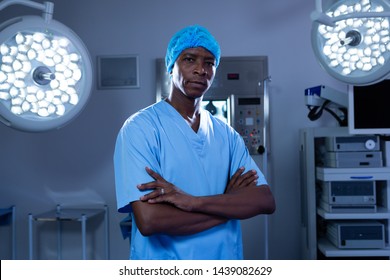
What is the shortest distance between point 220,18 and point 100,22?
0.86m

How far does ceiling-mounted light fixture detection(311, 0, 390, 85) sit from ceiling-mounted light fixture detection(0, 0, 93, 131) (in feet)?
2.40

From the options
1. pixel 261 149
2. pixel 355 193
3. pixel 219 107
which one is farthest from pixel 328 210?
pixel 219 107

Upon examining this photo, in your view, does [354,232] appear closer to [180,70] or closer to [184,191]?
[184,191]

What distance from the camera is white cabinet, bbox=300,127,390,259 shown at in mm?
2018

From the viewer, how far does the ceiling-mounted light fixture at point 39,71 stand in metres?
1.12

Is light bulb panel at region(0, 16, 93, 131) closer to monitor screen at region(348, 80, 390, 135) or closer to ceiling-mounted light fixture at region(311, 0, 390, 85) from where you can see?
ceiling-mounted light fixture at region(311, 0, 390, 85)

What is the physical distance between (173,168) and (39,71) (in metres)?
0.50

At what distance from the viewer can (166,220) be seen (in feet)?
3.61

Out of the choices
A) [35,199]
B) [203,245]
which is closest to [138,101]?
[35,199]

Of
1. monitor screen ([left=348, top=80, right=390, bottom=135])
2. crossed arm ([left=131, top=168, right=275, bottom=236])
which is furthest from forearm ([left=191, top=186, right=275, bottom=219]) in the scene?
monitor screen ([left=348, top=80, right=390, bottom=135])

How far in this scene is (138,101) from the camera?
2723mm

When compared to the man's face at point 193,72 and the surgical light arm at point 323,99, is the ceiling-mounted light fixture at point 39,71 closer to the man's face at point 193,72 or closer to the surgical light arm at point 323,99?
the man's face at point 193,72

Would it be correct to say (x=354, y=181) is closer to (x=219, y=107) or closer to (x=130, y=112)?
(x=219, y=107)

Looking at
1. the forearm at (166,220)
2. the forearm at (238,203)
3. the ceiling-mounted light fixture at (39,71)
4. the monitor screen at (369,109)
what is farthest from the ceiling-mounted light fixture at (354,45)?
the monitor screen at (369,109)
